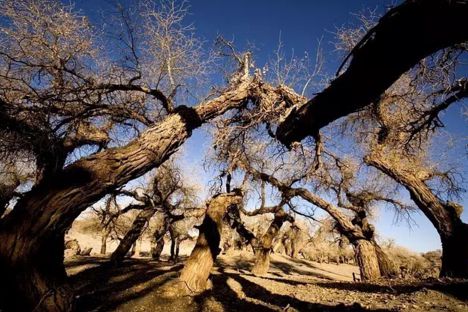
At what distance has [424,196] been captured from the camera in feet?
33.4

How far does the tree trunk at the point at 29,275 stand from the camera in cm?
320

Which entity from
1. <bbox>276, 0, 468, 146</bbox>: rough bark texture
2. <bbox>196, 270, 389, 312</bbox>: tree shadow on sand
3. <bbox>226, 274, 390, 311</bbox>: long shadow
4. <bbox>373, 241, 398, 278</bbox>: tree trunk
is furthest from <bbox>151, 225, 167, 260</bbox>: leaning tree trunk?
<bbox>276, 0, 468, 146</bbox>: rough bark texture

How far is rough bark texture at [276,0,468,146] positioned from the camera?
215cm

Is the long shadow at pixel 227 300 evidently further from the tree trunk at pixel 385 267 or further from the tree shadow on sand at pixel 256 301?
the tree trunk at pixel 385 267

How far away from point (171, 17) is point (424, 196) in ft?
29.3

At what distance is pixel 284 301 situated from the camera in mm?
7227

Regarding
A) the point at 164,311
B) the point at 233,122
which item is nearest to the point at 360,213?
the point at 233,122

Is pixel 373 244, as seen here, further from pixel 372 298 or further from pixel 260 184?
pixel 372 298

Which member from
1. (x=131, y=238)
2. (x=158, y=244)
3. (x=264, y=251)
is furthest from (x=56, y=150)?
(x=158, y=244)

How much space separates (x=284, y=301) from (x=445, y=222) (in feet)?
18.6

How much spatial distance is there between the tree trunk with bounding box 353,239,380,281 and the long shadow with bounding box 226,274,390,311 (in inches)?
183

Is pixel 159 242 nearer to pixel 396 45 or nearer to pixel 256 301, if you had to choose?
pixel 256 301

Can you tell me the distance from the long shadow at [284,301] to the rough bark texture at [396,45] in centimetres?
406

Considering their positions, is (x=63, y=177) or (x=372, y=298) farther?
(x=372, y=298)
